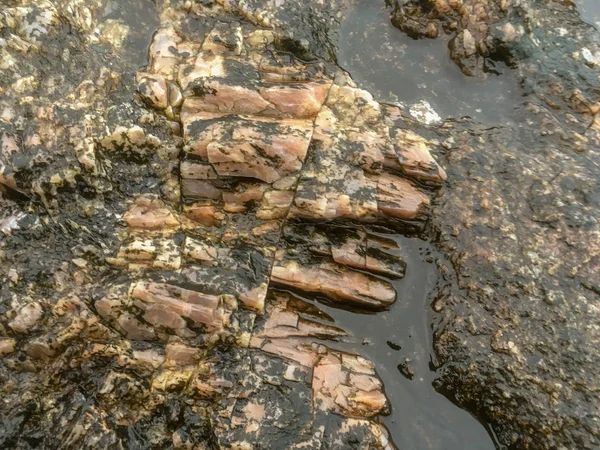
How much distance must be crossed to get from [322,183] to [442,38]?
2.19 metres

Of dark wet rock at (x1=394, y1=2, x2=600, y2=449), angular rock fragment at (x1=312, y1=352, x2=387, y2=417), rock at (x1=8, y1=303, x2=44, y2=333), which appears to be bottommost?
rock at (x1=8, y1=303, x2=44, y2=333)

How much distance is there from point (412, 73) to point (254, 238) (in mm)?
2314

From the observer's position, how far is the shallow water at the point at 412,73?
4535 mm

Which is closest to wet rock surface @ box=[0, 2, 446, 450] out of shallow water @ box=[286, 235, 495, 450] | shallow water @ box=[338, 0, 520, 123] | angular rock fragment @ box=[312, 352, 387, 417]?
angular rock fragment @ box=[312, 352, 387, 417]

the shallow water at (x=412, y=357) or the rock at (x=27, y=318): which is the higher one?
the shallow water at (x=412, y=357)

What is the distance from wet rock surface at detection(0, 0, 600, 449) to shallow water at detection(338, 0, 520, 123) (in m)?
0.22

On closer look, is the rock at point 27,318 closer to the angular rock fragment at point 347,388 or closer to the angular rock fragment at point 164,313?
the angular rock fragment at point 164,313

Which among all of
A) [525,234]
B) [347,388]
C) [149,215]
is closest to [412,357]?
[347,388]

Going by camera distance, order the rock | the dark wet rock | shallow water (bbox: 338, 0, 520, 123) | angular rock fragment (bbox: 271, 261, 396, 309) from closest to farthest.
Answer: the dark wet rock
the rock
angular rock fragment (bbox: 271, 261, 396, 309)
shallow water (bbox: 338, 0, 520, 123)

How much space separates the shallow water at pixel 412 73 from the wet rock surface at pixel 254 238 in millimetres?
220

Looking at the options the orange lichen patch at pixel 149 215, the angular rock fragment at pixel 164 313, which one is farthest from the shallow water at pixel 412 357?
the orange lichen patch at pixel 149 215

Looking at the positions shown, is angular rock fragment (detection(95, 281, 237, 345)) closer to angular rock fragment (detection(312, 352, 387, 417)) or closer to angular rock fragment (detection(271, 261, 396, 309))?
angular rock fragment (detection(271, 261, 396, 309))

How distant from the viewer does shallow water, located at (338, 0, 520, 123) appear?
4535 mm

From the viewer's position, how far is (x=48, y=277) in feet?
11.9
